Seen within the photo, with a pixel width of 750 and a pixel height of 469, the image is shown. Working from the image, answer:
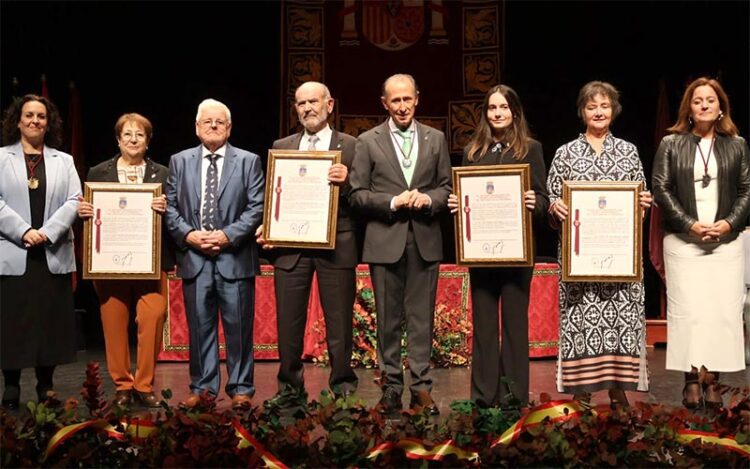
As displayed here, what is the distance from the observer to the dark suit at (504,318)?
13.7ft

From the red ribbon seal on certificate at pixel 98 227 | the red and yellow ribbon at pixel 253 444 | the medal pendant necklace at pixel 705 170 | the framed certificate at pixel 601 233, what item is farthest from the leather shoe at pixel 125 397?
the medal pendant necklace at pixel 705 170

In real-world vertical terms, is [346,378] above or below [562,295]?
below

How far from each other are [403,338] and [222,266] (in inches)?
89.8

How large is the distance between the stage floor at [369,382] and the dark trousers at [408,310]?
514 millimetres

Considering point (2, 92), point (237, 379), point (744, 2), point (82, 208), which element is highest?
point (744, 2)

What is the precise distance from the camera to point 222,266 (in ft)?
14.7

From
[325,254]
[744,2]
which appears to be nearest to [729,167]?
[325,254]

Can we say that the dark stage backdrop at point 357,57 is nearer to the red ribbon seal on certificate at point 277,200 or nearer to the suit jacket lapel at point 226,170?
the suit jacket lapel at point 226,170

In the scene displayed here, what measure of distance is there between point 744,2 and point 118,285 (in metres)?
5.65

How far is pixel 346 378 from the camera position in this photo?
14.7 ft

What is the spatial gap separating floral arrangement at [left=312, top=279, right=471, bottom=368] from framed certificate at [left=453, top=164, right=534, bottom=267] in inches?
93.3

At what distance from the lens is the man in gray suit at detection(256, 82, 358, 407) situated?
4414 millimetres

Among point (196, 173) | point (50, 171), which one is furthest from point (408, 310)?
point (50, 171)

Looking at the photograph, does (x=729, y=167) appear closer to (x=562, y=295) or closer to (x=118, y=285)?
(x=562, y=295)
